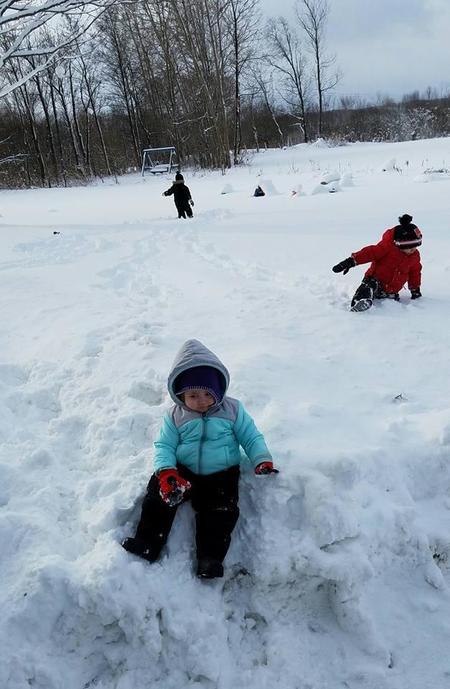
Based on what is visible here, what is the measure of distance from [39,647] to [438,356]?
126 inches

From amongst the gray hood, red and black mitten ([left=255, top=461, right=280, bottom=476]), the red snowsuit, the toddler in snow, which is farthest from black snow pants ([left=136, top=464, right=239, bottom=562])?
the red snowsuit

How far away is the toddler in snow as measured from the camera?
7.59 feet

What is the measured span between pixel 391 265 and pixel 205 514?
335 centimetres

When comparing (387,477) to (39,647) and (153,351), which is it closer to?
(39,647)

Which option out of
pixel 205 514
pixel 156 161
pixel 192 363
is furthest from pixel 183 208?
pixel 156 161

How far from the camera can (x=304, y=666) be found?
6.62 ft

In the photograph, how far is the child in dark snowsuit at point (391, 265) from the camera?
4680 millimetres

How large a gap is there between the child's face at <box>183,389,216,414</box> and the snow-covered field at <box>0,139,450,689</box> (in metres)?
0.43

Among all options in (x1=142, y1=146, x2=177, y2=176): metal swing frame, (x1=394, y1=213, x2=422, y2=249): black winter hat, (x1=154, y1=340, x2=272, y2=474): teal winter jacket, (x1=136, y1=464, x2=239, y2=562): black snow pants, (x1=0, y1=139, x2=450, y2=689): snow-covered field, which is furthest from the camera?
(x1=142, y1=146, x2=177, y2=176): metal swing frame

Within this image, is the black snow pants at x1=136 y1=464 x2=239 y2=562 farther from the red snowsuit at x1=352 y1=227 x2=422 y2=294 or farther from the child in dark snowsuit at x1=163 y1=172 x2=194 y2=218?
the child in dark snowsuit at x1=163 y1=172 x2=194 y2=218

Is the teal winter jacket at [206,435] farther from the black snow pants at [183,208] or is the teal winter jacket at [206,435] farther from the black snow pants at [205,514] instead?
the black snow pants at [183,208]

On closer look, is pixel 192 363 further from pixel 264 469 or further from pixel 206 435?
pixel 264 469

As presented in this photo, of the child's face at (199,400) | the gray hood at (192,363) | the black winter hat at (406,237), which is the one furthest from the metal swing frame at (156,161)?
the child's face at (199,400)

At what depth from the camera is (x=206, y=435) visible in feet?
8.45
